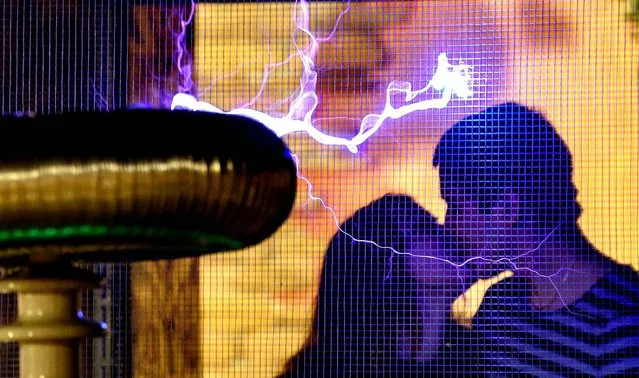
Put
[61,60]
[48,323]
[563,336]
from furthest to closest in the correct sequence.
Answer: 1. [61,60]
2. [563,336]
3. [48,323]

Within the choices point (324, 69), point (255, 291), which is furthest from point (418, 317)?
point (324, 69)

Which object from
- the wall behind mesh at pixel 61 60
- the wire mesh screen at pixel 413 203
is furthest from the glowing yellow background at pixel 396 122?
the wall behind mesh at pixel 61 60

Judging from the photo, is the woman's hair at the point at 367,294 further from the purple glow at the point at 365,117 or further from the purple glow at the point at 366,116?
the purple glow at the point at 365,117

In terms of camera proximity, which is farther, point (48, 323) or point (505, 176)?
point (505, 176)

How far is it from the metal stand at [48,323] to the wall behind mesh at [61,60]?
7.65 feet

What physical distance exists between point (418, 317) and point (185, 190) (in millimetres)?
2381

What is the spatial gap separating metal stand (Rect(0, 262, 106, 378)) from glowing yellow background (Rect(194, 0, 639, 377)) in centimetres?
225

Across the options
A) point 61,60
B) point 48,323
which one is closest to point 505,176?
point 61,60

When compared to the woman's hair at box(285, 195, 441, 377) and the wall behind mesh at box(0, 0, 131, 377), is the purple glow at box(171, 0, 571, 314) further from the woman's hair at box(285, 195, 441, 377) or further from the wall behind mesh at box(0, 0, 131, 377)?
the wall behind mesh at box(0, 0, 131, 377)

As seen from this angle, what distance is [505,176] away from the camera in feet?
9.46

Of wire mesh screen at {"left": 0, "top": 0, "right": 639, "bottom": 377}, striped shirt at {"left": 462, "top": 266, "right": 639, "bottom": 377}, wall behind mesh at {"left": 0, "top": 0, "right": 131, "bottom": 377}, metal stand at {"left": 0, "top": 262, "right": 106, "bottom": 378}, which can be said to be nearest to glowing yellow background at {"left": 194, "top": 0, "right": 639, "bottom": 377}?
wire mesh screen at {"left": 0, "top": 0, "right": 639, "bottom": 377}

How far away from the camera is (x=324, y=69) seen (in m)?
2.96

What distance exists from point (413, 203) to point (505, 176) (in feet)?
1.08

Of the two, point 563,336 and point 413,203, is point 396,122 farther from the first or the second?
point 563,336
